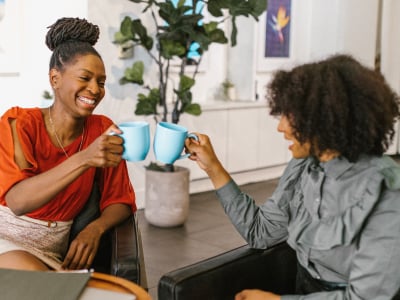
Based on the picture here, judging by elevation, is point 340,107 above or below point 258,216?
above

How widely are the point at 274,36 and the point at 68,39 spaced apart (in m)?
4.28

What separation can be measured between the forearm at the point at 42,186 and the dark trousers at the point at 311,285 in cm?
64

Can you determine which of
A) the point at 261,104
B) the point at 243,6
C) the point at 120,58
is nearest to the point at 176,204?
the point at 120,58

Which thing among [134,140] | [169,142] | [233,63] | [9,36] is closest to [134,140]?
[134,140]

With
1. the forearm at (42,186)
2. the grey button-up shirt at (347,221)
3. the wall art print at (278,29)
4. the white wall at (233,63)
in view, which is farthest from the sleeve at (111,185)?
the wall art print at (278,29)

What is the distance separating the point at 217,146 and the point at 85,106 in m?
3.46

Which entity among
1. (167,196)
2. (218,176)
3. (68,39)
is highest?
(68,39)

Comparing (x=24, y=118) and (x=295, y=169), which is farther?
(x=24, y=118)

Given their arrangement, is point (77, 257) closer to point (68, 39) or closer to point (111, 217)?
point (111, 217)

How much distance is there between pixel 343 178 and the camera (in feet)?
4.42

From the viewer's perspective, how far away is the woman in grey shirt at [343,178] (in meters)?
1.23

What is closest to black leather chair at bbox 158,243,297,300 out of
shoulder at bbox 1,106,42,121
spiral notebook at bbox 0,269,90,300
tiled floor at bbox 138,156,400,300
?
spiral notebook at bbox 0,269,90,300

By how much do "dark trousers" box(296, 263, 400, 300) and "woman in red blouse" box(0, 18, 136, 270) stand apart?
616 mm

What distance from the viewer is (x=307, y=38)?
632 cm
